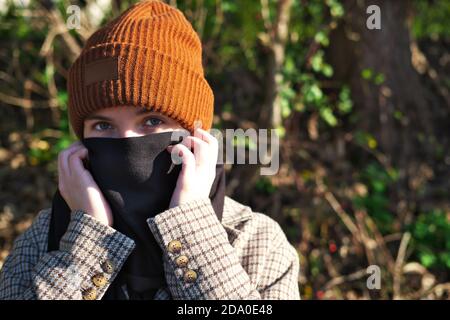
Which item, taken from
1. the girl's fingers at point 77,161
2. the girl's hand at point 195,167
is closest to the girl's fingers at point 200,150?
the girl's hand at point 195,167

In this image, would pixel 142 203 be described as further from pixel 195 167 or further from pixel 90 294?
→ pixel 90 294

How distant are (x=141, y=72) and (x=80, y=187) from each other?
0.48 meters

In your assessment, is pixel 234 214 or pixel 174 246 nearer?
pixel 174 246

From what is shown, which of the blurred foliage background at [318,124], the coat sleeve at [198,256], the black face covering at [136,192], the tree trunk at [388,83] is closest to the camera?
the coat sleeve at [198,256]

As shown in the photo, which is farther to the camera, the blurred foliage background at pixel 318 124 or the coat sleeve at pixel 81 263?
the blurred foliage background at pixel 318 124

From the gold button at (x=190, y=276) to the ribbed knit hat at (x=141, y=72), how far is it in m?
0.57

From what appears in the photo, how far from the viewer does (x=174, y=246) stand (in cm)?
160

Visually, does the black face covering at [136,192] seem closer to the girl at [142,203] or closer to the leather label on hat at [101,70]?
the girl at [142,203]

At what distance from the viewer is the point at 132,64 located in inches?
69.2

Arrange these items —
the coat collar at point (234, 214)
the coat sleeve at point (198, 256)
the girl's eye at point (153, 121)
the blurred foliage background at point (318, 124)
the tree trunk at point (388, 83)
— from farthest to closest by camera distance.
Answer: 1. the tree trunk at point (388, 83)
2. the blurred foliage background at point (318, 124)
3. the coat collar at point (234, 214)
4. the girl's eye at point (153, 121)
5. the coat sleeve at point (198, 256)

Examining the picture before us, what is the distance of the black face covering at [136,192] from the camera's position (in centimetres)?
167

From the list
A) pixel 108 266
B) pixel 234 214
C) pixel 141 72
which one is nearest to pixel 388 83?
pixel 234 214
